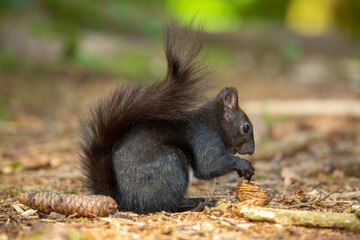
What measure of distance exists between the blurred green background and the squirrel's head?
2684 millimetres

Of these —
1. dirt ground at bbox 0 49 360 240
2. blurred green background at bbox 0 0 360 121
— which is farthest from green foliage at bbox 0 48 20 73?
dirt ground at bbox 0 49 360 240

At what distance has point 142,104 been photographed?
2.90 metres

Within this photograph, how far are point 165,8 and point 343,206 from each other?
615 inches

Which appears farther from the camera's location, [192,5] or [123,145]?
[192,5]

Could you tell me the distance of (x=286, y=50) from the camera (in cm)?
1217

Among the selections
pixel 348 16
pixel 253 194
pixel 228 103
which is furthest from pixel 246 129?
pixel 348 16

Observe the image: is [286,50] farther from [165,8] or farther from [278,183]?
[278,183]

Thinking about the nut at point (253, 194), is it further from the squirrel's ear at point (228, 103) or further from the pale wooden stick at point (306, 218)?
the squirrel's ear at point (228, 103)

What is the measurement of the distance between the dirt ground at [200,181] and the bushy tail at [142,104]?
1.36 ft

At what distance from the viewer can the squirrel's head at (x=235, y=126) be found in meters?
3.37

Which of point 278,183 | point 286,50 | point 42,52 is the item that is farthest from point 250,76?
point 278,183

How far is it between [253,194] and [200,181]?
31.6 inches

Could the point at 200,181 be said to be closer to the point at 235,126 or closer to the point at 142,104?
the point at 235,126

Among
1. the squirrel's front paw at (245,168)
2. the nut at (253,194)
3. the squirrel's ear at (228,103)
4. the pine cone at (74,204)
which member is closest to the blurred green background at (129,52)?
the squirrel's ear at (228,103)
